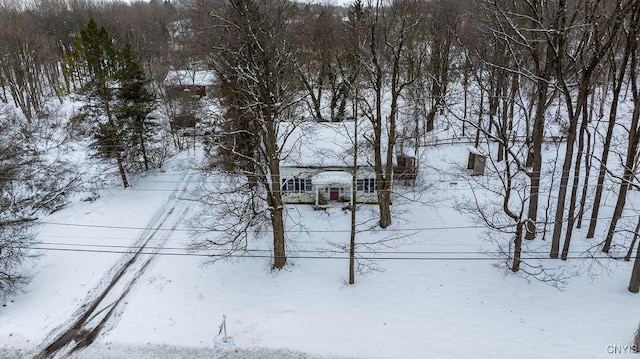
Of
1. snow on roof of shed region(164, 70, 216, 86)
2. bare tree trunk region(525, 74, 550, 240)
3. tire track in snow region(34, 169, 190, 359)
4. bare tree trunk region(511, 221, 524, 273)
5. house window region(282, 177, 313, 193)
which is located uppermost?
snow on roof of shed region(164, 70, 216, 86)

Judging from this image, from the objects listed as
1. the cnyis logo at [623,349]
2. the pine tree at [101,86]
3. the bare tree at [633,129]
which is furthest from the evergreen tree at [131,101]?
the cnyis logo at [623,349]

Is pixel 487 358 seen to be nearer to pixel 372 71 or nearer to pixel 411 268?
pixel 411 268

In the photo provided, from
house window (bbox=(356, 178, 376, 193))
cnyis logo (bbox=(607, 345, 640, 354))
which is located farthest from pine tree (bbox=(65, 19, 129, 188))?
cnyis logo (bbox=(607, 345, 640, 354))

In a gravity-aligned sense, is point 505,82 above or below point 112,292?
above

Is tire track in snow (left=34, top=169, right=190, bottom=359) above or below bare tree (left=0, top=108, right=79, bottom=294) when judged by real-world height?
below

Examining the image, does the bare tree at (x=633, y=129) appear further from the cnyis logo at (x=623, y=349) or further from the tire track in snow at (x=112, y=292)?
the tire track in snow at (x=112, y=292)

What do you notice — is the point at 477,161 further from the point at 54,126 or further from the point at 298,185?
the point at 54,126

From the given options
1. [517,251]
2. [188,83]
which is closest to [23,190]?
[188,83]

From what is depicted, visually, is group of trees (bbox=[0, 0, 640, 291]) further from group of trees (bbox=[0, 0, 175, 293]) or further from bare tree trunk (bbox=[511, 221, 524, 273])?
group of trees (bbox=[0, 0, 175, 293])
